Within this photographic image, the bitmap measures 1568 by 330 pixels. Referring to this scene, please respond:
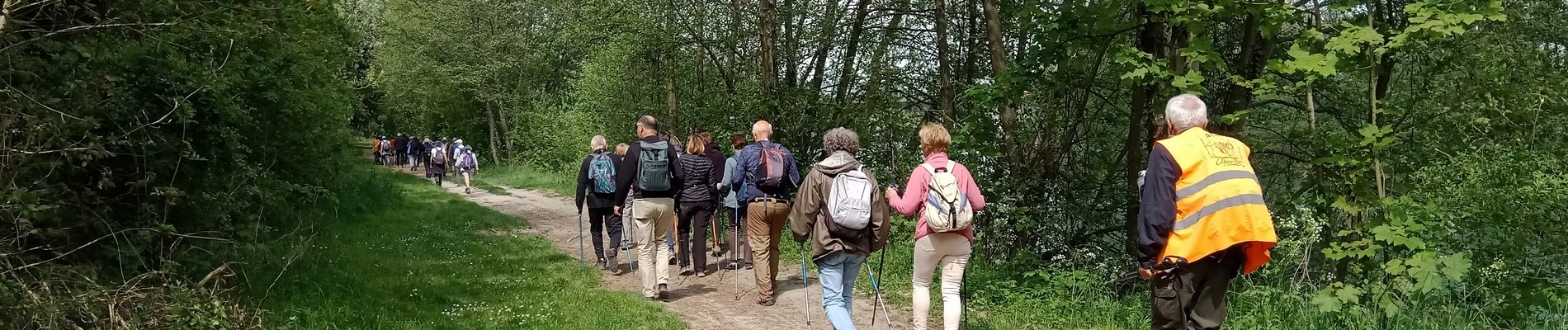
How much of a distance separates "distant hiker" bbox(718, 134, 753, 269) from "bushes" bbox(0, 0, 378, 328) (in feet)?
12.2

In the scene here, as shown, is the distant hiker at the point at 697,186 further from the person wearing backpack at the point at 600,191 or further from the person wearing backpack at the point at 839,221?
the person wearing backpack at the point at 839,221

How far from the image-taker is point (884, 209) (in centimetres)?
528

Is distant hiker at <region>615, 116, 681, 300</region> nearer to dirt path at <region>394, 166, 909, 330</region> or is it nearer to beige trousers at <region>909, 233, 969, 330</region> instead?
dirt path at <region>394, 166, 909, 330</region>

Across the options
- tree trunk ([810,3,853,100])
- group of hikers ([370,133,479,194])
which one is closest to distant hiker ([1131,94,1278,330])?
tree trunk ([810,3,853,100])

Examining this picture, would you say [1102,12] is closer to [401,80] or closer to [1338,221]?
[1338,221]

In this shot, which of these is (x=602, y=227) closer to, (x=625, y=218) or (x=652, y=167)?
(x=625, y=218)

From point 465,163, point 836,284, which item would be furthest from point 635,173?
point 465,163

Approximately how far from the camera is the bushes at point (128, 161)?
4.34 m

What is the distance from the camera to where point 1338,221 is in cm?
675

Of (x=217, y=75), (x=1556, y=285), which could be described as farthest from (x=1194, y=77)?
(x=217, y=75)

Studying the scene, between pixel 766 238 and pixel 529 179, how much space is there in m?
20.6

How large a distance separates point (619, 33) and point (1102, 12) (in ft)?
28.3

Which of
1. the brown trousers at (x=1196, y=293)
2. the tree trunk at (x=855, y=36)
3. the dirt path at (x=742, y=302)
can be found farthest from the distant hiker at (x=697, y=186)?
the tree trunk at (x=855, y=36)

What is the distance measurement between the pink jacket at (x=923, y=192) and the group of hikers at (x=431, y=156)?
63.4 ft
